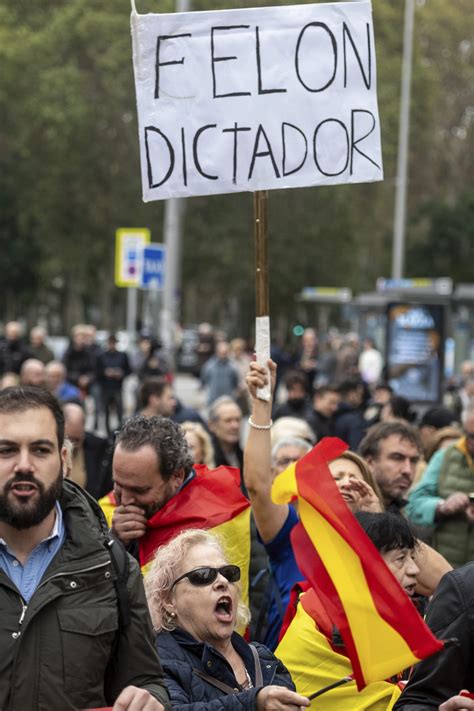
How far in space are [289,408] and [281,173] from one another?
303 inches

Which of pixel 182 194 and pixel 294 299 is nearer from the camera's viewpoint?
pixel 182 194

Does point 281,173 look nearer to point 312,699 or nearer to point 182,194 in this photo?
point 182,194

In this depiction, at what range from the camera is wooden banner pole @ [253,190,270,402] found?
16.2 ft

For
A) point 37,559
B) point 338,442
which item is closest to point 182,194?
point 338,442

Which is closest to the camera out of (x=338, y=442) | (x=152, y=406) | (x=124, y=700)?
(x=124, y=700)

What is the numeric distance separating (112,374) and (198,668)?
60.3 feet

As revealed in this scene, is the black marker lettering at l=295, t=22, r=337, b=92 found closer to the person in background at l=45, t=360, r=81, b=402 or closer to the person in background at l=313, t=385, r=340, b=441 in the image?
the person in background at l=313, t=385, r=340, b=441

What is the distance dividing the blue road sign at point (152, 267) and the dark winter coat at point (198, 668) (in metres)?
15.0

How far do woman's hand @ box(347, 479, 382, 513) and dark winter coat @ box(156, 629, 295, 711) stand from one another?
1.38 m

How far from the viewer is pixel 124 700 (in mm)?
3170

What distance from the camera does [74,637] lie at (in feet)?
10.6

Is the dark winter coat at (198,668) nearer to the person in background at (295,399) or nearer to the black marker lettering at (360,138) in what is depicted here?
the black marker lettering at (360,138)

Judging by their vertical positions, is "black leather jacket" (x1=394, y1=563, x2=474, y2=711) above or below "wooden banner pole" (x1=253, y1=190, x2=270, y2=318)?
below

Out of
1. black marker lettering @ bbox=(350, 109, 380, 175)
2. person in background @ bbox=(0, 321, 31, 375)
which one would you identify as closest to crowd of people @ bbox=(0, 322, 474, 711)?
black marker lettering @ bbox=(350, 109, 380, 175)
